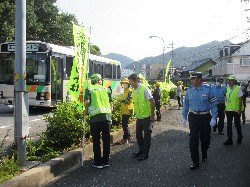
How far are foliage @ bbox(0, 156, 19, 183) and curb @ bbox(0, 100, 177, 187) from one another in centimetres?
12

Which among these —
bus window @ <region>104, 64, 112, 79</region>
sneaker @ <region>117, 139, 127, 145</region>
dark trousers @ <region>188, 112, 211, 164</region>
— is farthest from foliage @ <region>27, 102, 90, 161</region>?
bus window @ <region>104, 64, 112, 79</region>

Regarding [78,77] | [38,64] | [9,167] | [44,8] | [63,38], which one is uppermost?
[44,8]

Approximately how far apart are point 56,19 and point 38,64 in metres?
23.2

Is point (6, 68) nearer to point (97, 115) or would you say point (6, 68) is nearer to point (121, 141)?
point (121, 141)

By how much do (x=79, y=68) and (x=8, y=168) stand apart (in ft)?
9.00

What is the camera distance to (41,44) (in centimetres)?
1558

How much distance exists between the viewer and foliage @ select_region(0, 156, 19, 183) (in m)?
5.11

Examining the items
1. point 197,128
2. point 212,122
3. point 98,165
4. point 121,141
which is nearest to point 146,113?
point 197,128

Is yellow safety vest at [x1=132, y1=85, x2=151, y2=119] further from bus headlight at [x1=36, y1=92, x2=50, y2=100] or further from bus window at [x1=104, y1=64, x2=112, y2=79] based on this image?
bus window at [x1=104, y1=64, x2=112, y2=79]

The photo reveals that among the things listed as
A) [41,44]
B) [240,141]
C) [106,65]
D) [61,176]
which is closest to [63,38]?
[106,65]

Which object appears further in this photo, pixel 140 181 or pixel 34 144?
pixel 34 144

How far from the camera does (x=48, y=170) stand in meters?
5.88

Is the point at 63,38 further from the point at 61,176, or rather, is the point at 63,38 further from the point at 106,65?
the point at 61,176

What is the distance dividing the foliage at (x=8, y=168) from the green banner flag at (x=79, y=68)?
204 centimetres
